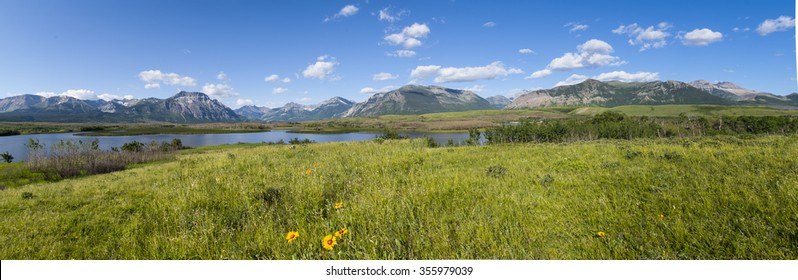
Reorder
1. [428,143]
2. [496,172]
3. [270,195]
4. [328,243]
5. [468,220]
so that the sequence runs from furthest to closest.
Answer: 1. [428,143]
2. [496,172]
3. [270,195]
4. [468,220]
5. [328,243]

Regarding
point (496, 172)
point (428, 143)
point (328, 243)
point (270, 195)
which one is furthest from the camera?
point (428, 143)

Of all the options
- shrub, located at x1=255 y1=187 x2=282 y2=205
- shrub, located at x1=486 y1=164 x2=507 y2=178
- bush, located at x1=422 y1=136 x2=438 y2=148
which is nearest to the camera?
shrub, located at x1=255 y1=187 x2=282 y2=205

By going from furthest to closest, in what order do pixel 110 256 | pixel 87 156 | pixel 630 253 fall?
pixel 87 156
pixel 110 256
pixel 630 253

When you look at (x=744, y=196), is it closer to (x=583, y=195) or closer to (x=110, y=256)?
(x=583, y=195)

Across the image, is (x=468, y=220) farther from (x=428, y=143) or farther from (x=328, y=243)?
(x=428, y=143)

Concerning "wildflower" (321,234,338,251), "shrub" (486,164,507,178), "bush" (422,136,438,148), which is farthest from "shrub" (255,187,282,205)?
"bush" (422,136,438,148)

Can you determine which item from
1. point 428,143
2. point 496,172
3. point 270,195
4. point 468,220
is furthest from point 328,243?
point 428,143

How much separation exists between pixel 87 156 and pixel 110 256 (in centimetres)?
5966

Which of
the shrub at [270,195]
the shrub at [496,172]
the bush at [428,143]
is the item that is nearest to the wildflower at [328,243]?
the shrub at [270,195]

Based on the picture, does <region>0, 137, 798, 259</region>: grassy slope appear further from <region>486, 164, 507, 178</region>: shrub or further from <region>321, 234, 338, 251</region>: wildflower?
<region>486, 164, 507, 178</region>: shrub

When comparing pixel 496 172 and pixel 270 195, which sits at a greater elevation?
pixel 270 195

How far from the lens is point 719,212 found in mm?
4477
